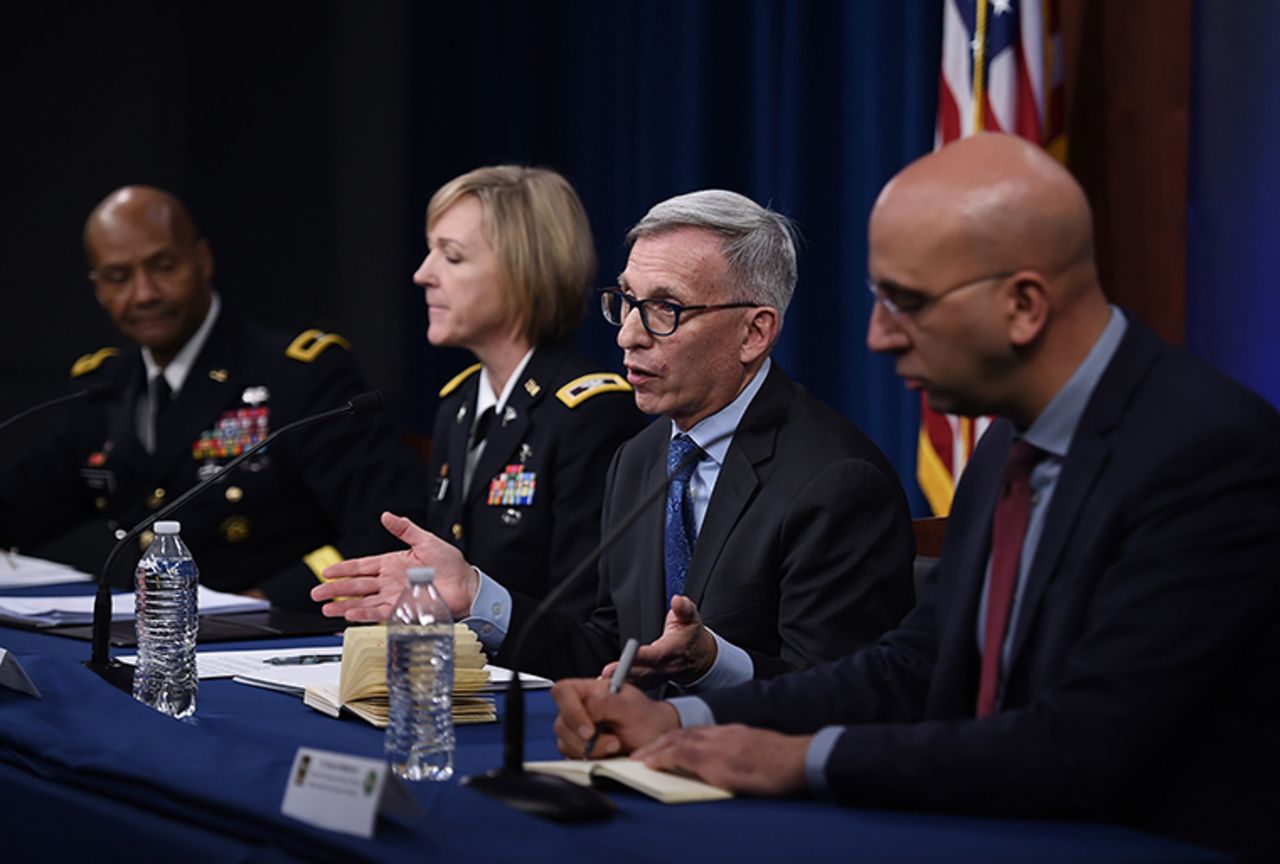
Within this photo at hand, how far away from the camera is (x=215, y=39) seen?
5.87m

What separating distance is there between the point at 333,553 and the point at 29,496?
0.80 m

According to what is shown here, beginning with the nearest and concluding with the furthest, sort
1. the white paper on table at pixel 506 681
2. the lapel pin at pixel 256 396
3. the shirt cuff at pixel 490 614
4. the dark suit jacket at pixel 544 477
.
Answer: the white paper on table at pixel 506 681
the shirt cuff at pixel 490 614
the dark suit jacket at pixel 544 477
the lapel pin at pixel 256 396

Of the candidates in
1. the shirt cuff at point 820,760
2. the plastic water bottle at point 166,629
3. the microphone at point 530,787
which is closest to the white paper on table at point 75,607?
the plastic water bottle at point 166,629

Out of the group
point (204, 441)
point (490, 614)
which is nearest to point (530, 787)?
point (490, 614)

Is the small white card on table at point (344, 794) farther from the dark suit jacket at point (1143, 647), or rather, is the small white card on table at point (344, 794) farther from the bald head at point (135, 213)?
the bald head at point (135, 213)

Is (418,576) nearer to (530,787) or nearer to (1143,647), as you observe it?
(530,787)

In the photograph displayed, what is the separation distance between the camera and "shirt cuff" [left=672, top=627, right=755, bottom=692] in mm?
2037

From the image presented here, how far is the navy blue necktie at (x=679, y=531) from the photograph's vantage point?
243 cm

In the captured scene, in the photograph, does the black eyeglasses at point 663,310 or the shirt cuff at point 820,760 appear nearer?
the shirt cuff at point 820,760

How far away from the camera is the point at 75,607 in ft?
9.86

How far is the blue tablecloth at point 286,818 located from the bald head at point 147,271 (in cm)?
204

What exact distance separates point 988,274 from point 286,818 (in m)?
0.80

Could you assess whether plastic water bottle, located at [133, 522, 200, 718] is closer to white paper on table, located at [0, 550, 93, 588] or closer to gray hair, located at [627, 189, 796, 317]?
gray hair, located at [627, 189, 796, 317]

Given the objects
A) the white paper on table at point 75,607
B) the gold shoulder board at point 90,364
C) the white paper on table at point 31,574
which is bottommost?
the white paper on table at point 31,574
